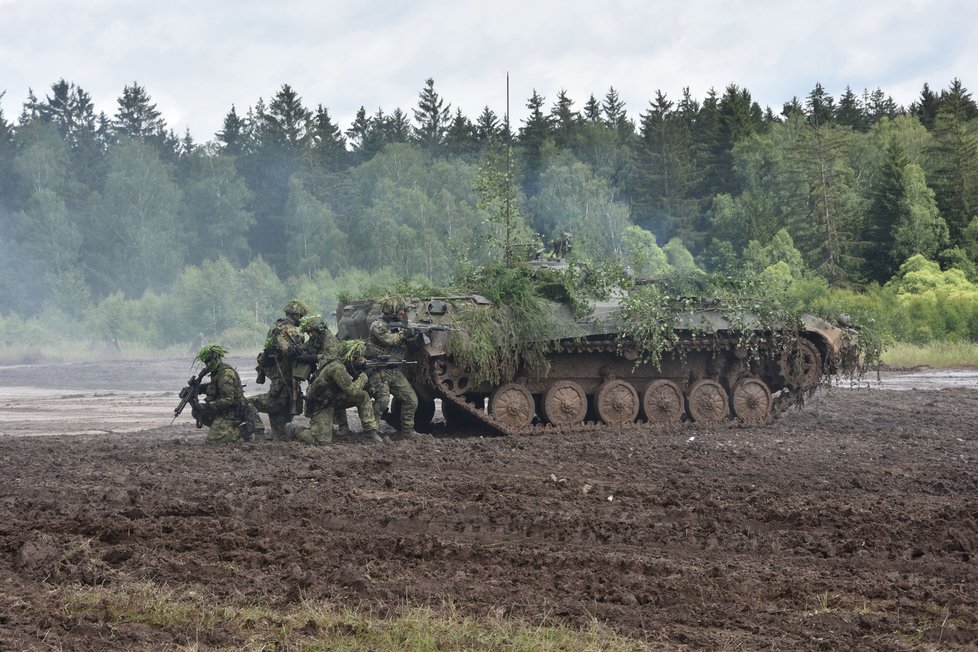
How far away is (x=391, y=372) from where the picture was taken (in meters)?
14.5

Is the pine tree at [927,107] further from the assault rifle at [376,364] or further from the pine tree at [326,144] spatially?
the assault rifle at [376,364]

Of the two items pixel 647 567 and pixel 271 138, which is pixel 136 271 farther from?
pixel 647 567

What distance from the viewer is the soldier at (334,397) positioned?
13.8 m

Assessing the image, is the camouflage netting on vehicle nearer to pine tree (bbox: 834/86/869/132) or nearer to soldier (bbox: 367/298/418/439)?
soldier (bbox: 367/298/418/439)

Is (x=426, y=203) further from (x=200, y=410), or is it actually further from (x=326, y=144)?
(x=200, y=410)

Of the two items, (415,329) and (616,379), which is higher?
(415,329)

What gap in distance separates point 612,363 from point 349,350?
3895 mm

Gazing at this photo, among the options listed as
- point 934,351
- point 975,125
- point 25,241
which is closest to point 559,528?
point 934,351

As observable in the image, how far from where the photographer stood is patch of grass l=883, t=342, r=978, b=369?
2825 centimetres

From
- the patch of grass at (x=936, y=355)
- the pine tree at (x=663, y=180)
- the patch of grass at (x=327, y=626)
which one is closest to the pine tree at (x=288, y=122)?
the pine tree at (x=663, y=180)

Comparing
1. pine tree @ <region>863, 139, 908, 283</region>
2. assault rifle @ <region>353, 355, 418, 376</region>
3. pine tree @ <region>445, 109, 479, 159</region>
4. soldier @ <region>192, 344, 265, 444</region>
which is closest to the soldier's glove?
soldier @ <region>192, 344, 265, 444</region>

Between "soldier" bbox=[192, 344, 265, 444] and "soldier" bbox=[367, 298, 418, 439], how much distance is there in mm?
1565

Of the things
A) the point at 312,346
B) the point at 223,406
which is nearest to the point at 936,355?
the point at 312,346

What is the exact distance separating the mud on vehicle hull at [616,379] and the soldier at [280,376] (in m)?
1.19
